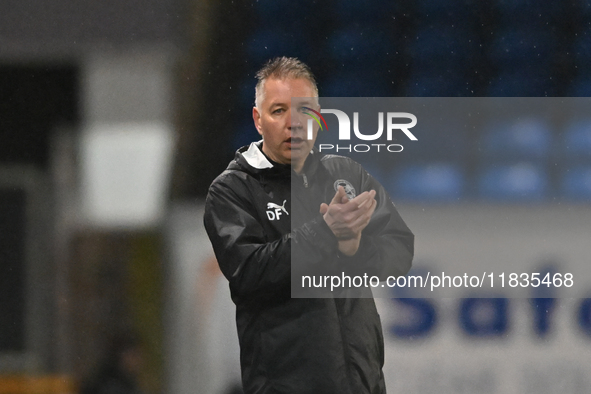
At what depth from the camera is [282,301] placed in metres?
1.52

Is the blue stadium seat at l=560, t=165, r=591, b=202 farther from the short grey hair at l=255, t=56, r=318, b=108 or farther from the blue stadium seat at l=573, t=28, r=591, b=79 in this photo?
the short grey hair at l=255, t=56, r=318, b=108

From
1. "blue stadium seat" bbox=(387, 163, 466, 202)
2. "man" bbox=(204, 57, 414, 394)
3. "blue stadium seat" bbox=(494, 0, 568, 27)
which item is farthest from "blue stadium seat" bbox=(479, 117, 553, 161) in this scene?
"man" bbox=(204, 57, 414, 394)

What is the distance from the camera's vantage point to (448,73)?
1.80 metres

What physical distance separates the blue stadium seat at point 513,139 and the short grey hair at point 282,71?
51cm

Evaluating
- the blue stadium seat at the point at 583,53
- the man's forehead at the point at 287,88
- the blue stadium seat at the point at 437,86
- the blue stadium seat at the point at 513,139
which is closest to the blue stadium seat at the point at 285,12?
the man's forehead at the point at 287,88

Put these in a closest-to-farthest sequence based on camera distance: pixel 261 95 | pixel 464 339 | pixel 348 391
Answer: pixel 348 391 → pixel 261 95 → pixel 464 339

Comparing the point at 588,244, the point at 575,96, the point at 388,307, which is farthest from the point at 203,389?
the point at 575,96

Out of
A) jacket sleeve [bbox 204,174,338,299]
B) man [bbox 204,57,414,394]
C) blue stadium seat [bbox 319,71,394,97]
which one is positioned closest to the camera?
jacket sleeve [bbox 204,174,338,299]

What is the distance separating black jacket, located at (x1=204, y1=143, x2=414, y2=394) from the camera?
1479 millimetres

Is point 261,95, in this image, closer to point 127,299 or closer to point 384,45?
point 384,45

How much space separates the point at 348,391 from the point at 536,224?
713 millimetres

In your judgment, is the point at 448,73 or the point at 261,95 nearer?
the point at 261,95

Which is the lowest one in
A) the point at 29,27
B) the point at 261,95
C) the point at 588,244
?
the point at 588,244

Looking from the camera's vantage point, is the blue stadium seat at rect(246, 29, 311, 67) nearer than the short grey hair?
No
